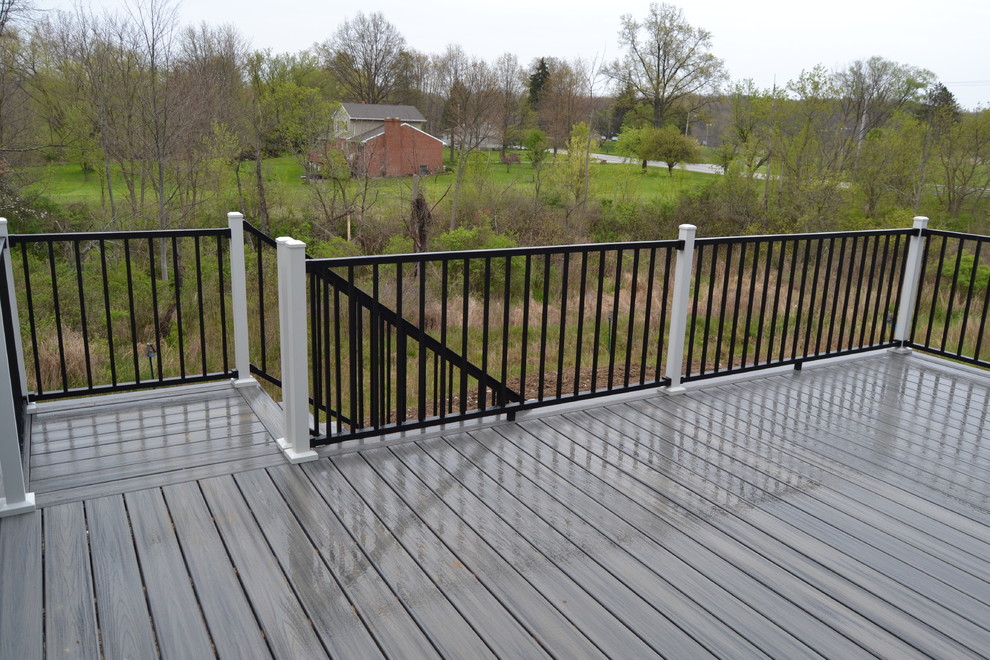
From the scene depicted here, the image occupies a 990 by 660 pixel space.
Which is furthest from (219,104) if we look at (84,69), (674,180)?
(674,180)

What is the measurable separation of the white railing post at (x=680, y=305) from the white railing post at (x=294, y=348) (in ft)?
6.58

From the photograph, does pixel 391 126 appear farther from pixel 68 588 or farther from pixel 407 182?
pixel 68 588

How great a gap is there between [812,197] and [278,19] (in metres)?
18.1

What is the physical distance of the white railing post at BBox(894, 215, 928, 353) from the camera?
4.62 m

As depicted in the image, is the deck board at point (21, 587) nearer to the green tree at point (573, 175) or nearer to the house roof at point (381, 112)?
the green tree at point (573, 175)

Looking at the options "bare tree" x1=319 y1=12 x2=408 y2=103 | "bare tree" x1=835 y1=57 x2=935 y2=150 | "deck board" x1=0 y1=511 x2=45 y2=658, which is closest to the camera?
"deck board" x1=0 y1=511 x2=45 y2=658

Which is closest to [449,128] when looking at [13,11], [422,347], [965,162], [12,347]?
[13,11]

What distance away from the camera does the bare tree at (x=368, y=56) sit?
26344 mm

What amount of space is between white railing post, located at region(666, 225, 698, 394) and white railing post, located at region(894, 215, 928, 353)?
1.79m

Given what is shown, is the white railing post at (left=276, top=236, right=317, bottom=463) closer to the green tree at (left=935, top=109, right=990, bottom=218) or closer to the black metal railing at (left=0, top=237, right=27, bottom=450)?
the black metal railing at (left=0, top=237, right=27, bottom=450)

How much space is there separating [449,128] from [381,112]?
11.8 ft

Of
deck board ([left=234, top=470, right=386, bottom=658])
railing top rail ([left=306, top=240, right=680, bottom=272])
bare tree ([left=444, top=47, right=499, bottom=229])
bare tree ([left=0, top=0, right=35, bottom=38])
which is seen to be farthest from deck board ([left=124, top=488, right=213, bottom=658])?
bare tree ([left=444, top=47, right=499, bottom=229])

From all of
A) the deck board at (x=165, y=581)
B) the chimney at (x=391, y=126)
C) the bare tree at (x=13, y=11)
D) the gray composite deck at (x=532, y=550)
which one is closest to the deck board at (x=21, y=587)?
the gray composite deck at (x=532, y=550)

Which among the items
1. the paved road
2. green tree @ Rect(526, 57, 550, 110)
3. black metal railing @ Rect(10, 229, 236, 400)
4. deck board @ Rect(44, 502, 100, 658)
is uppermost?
green tree @ Rect(526, 57, 550, 110)
